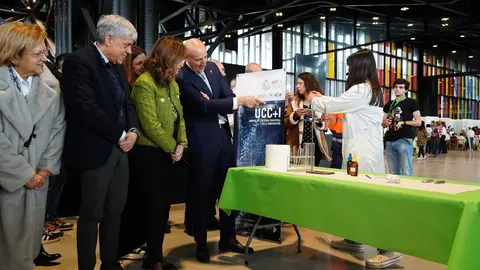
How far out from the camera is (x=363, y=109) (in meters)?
2.97

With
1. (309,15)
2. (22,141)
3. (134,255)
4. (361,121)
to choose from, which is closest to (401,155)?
(361,121)

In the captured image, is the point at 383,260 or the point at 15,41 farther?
the point at 383,260

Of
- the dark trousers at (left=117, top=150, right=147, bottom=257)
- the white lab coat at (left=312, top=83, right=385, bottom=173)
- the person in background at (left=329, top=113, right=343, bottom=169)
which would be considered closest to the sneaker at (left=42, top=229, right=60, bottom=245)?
the dark trousers at (left=117, top=150, right=147, bottom=257)

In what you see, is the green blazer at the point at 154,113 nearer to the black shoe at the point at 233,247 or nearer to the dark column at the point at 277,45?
the black shoe at the point at 233,247

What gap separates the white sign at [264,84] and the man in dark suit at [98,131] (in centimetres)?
111

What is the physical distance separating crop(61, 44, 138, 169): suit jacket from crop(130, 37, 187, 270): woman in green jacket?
28cm

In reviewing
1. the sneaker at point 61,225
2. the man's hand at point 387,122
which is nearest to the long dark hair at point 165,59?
the sneaker at point 61,225

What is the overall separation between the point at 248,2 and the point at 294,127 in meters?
8.83

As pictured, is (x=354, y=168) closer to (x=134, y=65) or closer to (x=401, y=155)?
(x=134, y=65)

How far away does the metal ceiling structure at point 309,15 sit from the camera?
1161 cm

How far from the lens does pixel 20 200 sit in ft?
6.66

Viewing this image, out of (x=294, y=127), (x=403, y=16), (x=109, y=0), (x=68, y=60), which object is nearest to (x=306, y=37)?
(x=403, y=16)

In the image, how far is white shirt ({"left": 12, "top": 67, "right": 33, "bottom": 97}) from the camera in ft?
6.64

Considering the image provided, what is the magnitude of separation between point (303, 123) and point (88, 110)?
2.20 m
